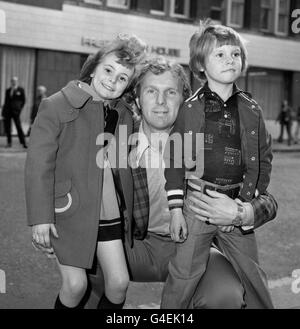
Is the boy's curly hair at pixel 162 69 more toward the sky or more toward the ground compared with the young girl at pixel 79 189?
more toward the sky

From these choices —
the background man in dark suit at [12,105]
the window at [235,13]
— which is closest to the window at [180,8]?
the window at [235,13]

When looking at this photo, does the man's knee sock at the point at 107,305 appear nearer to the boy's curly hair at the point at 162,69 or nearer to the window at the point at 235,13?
the boy's curly hair at the point at 162,69

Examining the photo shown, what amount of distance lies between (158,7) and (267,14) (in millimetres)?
5154

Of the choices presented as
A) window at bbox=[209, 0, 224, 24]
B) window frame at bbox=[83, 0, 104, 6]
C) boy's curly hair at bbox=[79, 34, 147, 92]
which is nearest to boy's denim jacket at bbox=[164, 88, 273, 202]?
boy's curly hair at bbox=[79, 34, 147, 92]

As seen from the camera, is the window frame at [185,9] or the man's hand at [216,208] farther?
the window frame at [185,9]

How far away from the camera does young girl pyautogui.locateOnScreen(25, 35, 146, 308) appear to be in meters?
2.20

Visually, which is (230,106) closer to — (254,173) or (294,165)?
(254,173)

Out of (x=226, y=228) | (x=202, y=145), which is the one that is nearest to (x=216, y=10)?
(x=202, y=145)

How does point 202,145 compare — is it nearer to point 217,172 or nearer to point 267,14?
point 217,172

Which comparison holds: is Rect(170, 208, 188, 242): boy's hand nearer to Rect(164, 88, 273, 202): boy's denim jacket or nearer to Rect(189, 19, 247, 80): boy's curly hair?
Rect(164, 88, 273, 202): boy's denim jacket

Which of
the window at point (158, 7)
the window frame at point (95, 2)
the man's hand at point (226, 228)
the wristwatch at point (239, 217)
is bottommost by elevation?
the man's hand at point (226, 228)

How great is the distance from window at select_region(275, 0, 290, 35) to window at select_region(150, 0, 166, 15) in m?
5.02

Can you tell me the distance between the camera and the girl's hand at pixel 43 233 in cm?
221

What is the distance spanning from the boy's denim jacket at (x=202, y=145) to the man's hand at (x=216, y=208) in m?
0.09
